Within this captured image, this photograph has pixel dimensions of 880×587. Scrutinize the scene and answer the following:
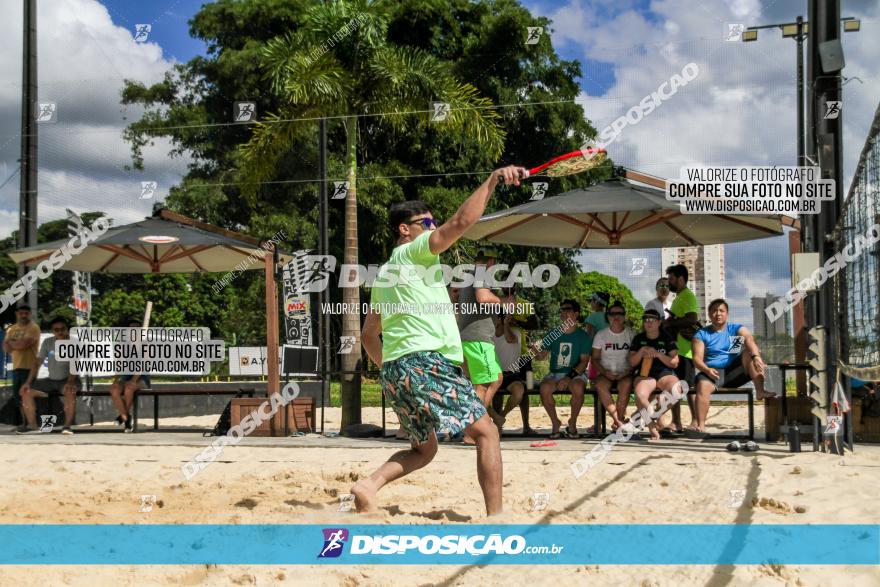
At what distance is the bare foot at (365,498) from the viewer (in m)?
4.41

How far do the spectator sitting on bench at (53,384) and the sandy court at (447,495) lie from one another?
244 centimetres

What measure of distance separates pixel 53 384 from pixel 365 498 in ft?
26.4

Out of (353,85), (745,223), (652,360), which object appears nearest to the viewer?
(652,360)

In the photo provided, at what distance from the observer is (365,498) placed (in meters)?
4.41

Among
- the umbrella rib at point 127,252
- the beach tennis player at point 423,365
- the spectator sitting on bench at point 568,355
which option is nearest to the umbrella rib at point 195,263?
the umbrella rib at point 127,252

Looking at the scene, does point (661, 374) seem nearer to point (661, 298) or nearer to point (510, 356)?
point (661, 298)

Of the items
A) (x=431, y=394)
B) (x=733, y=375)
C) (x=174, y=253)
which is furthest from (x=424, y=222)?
(x=174, y=253)

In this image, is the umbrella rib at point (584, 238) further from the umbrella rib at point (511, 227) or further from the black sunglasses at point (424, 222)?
the black sunglasses at point (424, 222)

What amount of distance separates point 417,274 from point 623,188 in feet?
17.3

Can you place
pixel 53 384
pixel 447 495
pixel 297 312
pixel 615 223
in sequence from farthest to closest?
1. pixel 297 312
2. pixel 53 384
3. pixel 615 223
4. pixel 447 495

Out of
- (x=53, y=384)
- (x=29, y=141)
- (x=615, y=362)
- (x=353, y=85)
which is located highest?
(x=353, y=85)

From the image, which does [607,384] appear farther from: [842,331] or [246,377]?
[246,377]

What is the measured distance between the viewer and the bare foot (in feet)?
14.5

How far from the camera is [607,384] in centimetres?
850
